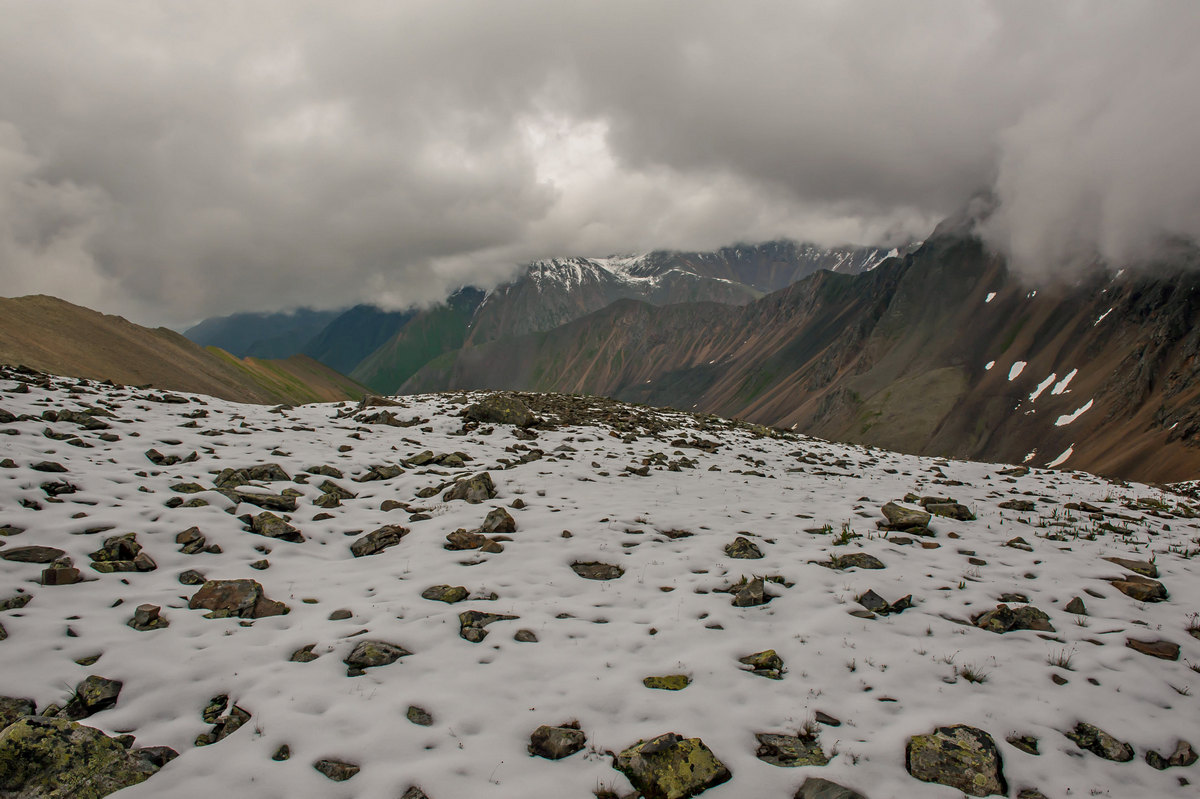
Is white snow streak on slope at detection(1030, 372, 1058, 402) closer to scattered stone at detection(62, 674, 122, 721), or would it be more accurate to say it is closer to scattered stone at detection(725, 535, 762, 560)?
scattered stone at detection(725, 535, 762, 560)

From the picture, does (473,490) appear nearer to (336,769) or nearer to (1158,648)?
(336,769)

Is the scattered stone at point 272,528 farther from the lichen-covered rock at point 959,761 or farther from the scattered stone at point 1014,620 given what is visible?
the scattered stone at point 1014,620

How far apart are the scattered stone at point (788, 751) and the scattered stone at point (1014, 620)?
176 inches

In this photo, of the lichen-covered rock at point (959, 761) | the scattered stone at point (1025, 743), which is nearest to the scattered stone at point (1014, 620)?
the scattered stone at point (1025, 743)

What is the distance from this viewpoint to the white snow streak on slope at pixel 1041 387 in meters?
172

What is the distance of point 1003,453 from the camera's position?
160 meters

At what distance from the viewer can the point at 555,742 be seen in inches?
216

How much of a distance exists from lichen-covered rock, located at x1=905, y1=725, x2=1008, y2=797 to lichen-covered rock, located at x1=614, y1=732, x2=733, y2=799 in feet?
6.40

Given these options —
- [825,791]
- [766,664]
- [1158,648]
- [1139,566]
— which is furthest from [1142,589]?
[825,791]

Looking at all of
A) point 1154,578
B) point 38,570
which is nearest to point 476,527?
point 38,570

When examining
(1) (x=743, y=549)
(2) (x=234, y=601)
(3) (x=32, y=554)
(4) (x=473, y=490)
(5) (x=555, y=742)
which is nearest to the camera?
(5) (x=555, y=742)

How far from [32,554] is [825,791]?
38.1 ft

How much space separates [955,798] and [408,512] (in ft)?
37.2

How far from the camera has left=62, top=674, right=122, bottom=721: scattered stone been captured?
5.68 metres
